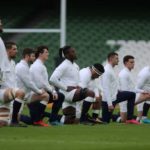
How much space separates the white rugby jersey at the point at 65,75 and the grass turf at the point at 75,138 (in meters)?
Result: 1.55

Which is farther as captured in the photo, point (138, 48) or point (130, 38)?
point (130, 38)

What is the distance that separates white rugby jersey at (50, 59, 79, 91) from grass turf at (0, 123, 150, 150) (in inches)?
61.2

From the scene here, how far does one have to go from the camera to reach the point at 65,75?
17.1 meters

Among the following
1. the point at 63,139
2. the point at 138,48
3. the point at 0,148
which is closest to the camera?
the point at 0,148

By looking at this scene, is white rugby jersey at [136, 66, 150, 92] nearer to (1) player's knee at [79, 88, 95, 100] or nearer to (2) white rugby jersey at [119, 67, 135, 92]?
(2) white rugby jersey at [119, 67, 135, 92]

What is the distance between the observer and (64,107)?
17.3 metres

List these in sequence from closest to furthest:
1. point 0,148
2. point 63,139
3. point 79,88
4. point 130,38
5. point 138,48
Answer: point 0,148 → point 63,139 → point 79,88 → point 138,48 → point 130,38

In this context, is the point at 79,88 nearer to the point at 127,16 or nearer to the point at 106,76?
the point at 106,76

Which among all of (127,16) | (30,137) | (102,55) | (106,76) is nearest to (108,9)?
(127,16)

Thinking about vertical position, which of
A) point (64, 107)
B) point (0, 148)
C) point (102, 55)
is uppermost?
point (0, 148)

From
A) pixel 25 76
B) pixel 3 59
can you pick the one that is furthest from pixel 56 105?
pixel 3 59

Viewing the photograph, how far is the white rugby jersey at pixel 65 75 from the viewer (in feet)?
55.4

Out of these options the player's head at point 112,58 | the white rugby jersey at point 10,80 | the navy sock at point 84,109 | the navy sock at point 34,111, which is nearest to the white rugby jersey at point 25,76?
the navy sock at point 34,111

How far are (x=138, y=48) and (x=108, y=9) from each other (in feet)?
13.1
